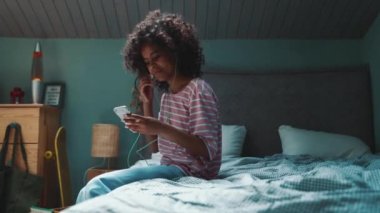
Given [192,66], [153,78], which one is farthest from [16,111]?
[192,66]

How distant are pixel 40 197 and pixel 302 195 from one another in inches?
87.8

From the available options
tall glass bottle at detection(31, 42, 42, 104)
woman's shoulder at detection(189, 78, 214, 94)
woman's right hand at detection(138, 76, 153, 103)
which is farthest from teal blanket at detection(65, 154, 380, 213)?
tall glass bottle at detection(31, 42, 42, 104)

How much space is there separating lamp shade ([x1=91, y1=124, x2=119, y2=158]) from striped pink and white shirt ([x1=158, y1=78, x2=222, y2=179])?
122 centimetres

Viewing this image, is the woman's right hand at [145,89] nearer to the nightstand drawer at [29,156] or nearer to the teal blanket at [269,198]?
the teal blanket at [269,198]

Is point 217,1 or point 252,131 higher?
point 217,1

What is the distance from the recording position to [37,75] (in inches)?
117

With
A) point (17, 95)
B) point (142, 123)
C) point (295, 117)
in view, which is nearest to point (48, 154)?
point (17, 95)

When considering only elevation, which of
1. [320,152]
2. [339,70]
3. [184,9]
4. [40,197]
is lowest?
[40,197]

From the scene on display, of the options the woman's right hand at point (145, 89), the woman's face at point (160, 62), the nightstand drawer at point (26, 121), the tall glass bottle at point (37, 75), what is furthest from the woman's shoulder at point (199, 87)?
the tall glass bottle at point (37, 75)

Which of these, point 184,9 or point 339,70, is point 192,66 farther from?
point 339,70

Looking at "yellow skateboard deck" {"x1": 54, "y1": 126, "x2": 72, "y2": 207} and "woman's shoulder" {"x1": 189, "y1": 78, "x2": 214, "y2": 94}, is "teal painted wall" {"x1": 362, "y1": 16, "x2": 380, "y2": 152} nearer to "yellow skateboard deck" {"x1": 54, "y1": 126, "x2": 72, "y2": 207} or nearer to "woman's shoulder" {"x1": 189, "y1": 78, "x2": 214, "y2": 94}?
"woman's shoulder" {"x1": 189, "y1": 78, "x2": 214, "y2": 94}

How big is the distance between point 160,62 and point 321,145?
1426mm

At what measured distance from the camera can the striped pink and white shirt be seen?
1.42 metres

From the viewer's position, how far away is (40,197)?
8.57 feet
